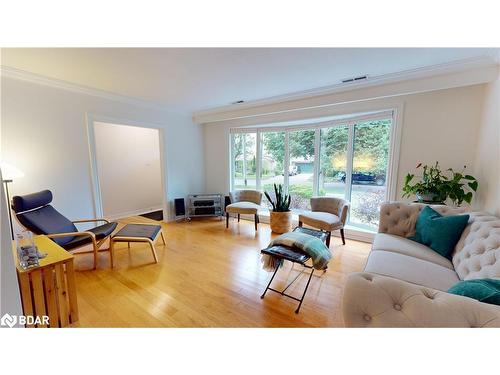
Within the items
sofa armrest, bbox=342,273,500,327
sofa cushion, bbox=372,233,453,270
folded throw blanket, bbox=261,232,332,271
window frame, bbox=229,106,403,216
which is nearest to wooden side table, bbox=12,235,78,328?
folded throw blanket, bbox=261,232,332,271

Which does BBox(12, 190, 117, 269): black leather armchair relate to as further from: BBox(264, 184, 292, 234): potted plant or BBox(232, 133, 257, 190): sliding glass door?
BBox(232, 133, 257, 190): sliding glass door

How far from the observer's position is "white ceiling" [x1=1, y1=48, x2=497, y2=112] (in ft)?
6.55

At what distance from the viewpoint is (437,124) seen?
265cm

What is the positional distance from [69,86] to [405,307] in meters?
4.20

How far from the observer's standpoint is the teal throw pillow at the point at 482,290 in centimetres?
81

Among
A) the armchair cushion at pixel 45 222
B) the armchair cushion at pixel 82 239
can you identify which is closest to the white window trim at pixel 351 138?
the armchair cushion at pixel 82 239

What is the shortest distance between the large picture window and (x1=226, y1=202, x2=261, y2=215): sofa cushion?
734 millimetres

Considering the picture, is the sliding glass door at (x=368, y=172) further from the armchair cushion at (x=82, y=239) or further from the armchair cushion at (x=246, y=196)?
the armchair cushion at (x=82, y=239)
